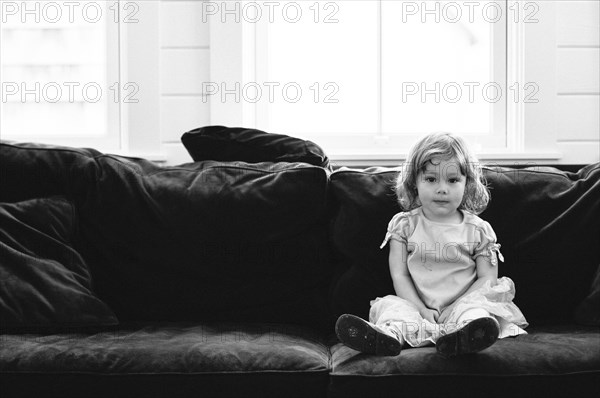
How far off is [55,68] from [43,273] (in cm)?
119

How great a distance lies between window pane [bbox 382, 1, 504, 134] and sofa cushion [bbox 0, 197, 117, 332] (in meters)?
1.42

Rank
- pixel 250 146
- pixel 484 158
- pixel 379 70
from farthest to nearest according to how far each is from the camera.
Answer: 1. pixel 379 70
2. pixel 484 158
3. pixel 250 146

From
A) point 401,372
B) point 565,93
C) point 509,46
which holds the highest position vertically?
point 509,46

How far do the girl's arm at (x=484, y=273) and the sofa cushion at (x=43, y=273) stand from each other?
1.07 meters

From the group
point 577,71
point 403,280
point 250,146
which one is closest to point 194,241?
point 250,146

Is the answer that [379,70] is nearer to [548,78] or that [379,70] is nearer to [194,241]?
[548,78]

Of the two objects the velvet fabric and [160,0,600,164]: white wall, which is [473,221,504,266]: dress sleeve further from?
Answer: [160,0,600,164]: white wall

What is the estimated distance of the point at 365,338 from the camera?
1.85m

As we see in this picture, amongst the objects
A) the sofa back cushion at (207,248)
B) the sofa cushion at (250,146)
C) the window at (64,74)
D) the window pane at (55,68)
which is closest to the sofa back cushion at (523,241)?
the sofa back cushion at (207,248)

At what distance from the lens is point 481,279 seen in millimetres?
2209

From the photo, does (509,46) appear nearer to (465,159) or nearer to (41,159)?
(465,159)

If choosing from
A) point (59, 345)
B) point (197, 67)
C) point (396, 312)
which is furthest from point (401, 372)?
point (197, 67)

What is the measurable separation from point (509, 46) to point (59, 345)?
2102 mm

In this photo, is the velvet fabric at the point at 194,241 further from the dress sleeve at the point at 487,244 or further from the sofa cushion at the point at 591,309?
the sofa cushion at the point at 591,309
